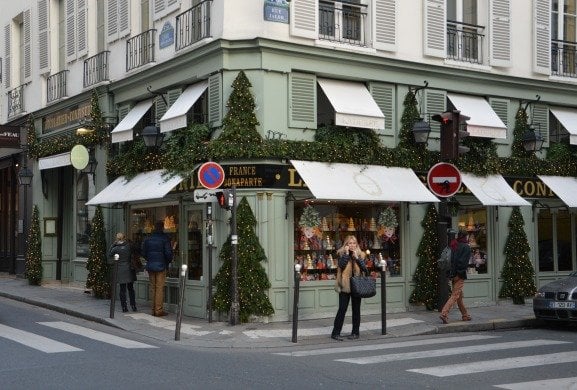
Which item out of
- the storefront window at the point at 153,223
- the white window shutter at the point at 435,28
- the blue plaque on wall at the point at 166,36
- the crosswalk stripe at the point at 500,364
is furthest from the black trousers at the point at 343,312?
the blue plaque on wall at the point at 166,36

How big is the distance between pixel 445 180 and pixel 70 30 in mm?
11635

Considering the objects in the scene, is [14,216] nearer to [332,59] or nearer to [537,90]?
[332,59]

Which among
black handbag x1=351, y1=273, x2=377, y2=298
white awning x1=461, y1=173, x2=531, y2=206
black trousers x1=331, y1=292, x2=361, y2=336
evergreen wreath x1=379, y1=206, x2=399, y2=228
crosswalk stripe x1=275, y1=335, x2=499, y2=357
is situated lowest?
crosswalk stripe x1=275, y1=335, x2=499, y2=357

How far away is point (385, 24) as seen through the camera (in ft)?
55.0

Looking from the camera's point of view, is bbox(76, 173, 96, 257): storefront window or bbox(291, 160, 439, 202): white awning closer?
bbox(291, 160, 439, 202): white awning

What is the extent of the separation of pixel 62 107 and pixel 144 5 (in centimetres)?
468

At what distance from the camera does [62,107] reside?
21703 millimetres

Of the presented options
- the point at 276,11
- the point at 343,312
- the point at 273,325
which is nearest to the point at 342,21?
the point at 276,11

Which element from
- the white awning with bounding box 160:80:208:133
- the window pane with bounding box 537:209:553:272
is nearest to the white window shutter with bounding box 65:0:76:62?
the white awning with bounding box 160:80:208:133

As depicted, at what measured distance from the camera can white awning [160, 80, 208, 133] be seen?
15.8 meters

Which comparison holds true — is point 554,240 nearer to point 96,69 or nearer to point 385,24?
point 385,24

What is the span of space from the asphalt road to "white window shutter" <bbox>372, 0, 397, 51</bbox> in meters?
6.19

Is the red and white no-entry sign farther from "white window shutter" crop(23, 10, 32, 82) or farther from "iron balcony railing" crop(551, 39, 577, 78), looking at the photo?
"white window shutter" crop(23, 10, 32, 82)

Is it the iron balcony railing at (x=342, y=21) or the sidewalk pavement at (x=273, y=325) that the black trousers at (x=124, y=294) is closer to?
the sidewalk pavement at (x=273, y=325)
